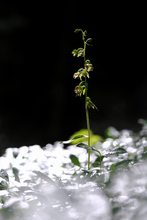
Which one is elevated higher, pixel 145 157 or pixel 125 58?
pixel 125 58

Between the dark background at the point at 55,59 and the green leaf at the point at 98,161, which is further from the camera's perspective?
the dark background at the point at 55,59

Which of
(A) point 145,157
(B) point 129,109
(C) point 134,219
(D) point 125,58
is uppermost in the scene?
(D) point 125,58

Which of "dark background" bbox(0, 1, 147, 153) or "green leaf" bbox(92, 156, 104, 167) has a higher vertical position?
"dark background" bbox(0, 1, 147, 153)

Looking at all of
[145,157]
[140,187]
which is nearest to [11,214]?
[140,187]

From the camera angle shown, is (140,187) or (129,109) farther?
(129,109)

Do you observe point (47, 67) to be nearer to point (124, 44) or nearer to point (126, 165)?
point (124, 44)

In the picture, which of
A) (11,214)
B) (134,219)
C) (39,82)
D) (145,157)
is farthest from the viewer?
(39,82)

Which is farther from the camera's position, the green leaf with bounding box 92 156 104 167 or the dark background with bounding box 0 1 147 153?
the dark background with bounding box 0 1 147 153

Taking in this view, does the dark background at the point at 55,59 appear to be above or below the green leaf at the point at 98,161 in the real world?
above
